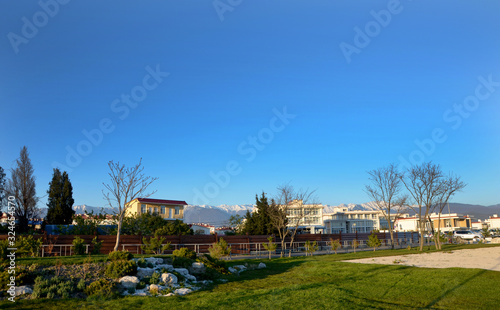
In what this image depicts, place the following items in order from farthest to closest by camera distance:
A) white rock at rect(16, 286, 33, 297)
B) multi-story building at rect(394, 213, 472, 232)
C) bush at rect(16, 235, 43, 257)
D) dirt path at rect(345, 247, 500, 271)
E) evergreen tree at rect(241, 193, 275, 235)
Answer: multi-story building at rect(394, 213, 472, 232) → evergreen tree at rect(241, 193, 275, 235) → dirt path at rect(345, 247, 500, 271) → bush at rect(16, 235, 43, 257) → white rock at rect(16, 286, 33, 297)

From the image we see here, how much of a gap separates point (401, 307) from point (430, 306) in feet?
2.94

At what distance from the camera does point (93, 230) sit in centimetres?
2927

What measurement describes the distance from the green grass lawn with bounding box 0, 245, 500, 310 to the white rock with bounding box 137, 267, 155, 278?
2441mm

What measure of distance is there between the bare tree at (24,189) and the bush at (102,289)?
113 ft

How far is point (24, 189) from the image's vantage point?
39.7 m

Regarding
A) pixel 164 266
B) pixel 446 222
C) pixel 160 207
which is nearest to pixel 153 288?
pixel 164 266

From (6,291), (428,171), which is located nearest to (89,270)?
(6,291)

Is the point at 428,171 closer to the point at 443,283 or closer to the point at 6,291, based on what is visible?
the point at 443,283

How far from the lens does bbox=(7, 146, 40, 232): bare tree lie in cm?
3903

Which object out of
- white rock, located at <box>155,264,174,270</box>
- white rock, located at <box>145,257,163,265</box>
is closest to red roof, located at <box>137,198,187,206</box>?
white rock, located at <box>145,257,163,265</box>

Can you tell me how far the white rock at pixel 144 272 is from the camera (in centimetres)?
1266

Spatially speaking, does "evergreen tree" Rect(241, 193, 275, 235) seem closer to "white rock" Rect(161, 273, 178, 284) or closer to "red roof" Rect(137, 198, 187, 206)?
"red roof" Rect(137, 198, 187, 206)

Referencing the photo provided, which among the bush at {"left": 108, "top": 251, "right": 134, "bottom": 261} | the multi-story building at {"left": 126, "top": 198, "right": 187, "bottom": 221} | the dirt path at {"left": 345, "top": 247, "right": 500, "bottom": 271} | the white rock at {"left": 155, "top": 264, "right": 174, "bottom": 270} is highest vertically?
the multi-story building at {"left": 126, "top": 198, "right": 187, "bottom": 221}

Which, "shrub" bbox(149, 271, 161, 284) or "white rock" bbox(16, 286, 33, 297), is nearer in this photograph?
"white rock" bbox(16, 286, 33, 297)
